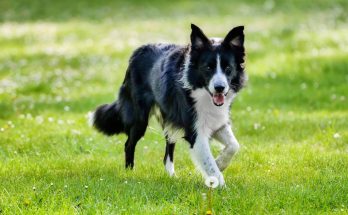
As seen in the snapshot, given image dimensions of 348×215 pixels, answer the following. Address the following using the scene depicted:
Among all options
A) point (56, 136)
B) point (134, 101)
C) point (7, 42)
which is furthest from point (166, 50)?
point (7, 42)

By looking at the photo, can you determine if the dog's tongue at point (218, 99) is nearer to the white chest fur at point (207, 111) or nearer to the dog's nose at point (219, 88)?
the dog's nose at point (219, 88)

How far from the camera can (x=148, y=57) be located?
7785 mm

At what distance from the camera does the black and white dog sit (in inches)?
261

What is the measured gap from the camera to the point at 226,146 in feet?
23.1

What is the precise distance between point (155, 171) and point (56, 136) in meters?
2.51

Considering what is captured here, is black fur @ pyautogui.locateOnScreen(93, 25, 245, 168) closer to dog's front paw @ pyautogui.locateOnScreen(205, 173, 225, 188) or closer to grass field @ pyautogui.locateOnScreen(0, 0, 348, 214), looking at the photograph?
grass field @ pyautogui.locateOnScreen(0, 0, 348, 214)

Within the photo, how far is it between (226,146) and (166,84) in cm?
93

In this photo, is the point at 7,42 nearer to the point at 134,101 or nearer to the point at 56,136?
the point at 56,136

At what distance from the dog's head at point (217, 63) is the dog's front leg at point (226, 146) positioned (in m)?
0.50

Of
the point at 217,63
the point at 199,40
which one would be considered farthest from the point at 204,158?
the point at 199,40

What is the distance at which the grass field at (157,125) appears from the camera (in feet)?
20.1

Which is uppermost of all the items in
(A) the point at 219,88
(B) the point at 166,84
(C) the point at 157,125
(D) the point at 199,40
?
(D) the point at 199,40

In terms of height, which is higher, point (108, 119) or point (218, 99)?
point (218, 99)

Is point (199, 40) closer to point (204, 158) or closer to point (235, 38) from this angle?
point (235, 38)
